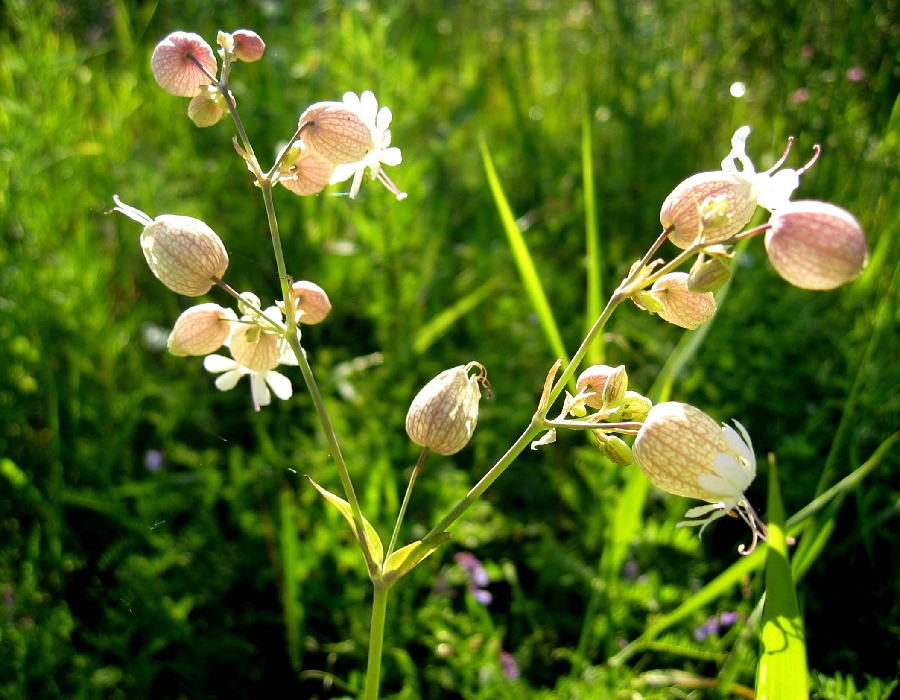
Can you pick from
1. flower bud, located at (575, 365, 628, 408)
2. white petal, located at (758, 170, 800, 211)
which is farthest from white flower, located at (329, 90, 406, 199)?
white petal, located at (758, 170, 800, 211)

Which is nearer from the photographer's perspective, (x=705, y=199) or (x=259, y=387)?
(x=705, y=199)

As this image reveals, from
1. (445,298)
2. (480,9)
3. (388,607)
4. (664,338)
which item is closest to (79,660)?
(388,607)

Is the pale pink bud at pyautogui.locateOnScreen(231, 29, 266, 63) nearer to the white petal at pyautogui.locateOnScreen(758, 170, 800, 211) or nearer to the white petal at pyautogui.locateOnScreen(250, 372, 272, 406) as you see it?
the white petal at pyautogui.locateOnScreen(250, 372, 272, 406)

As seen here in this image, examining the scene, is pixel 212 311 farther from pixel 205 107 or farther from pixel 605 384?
pixel 605 384

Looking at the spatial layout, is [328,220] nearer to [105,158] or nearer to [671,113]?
[105,158]

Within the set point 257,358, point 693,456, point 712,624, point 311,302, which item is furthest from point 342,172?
point 712,624

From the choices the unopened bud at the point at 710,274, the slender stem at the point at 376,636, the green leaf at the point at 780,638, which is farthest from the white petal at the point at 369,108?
the green leaf at the point at 780,638

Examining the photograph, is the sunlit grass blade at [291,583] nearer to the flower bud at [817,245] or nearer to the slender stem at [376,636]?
the slender stem at [376,636]

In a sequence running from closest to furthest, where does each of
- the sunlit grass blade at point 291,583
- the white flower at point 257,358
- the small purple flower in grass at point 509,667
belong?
the white flower at point 257,358 < the small purple flower in grass at point 509,667 < the sunlit grass blade at point 291,583
